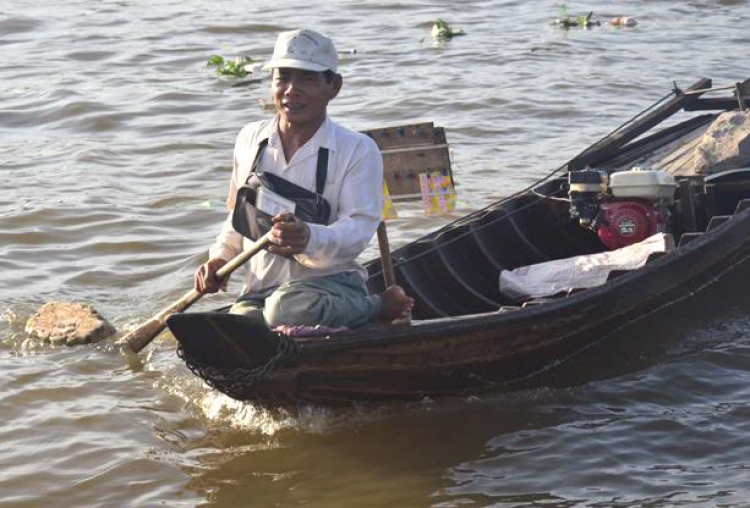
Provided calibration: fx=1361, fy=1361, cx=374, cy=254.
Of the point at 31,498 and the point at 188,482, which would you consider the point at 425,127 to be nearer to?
the point at 188,482

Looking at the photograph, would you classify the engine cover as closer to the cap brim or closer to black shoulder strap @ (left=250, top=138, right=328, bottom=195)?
black shoulder strap @ (left=250, top=138, right=328, bottom=195)

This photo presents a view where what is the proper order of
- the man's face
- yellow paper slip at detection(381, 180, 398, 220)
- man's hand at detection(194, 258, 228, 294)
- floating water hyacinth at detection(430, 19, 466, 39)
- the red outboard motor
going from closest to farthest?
the man's face
man's hand at detection(194, 258, 228, 294)
yellow paper slip at detection(381, 180, 398, 220)
the red outboard motor
floating water hyacinth at detection(430, 19, 466, 39)

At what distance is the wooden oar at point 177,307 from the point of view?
5191mm

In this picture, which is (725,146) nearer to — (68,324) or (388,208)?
(388,208)

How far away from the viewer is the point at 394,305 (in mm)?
5625

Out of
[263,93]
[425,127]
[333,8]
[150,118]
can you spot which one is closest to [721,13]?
[333,8]

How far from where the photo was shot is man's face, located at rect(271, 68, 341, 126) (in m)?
5.22

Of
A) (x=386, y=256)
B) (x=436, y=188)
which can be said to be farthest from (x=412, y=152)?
(x=386, y=256)

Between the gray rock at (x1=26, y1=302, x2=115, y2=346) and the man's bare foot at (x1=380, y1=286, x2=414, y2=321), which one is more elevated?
the man's bare foot at (x1=380, y1=286, x2=414, y2=321)

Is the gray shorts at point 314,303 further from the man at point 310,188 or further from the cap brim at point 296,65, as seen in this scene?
the cap brim at point 296,65

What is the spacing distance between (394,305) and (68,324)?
2.17 metres

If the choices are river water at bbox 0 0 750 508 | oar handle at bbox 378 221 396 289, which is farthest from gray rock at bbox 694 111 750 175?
oar handle at bbox 378 221 396 289

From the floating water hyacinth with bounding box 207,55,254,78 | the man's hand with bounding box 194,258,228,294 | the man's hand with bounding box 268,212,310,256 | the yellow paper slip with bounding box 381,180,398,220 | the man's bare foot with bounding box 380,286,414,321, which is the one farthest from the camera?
the floating water hyacinth with bounding box 207,55,254,78

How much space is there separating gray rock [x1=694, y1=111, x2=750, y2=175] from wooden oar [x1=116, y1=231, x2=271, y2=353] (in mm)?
3371
